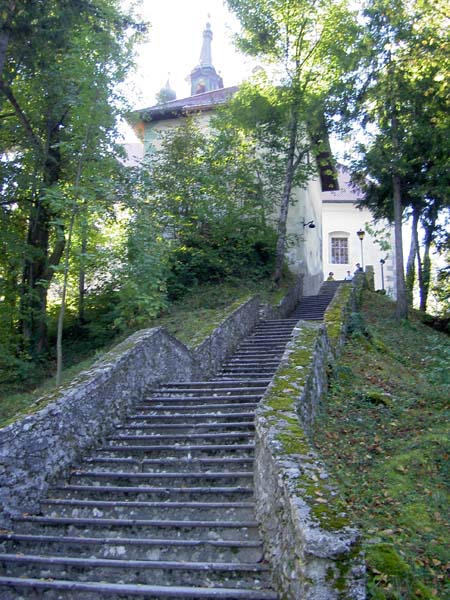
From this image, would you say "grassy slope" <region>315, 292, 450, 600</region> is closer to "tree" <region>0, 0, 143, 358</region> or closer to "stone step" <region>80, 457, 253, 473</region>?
Result: "stone step" <region>80, 457, 253, 473</region>

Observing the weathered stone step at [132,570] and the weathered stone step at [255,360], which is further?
the weathered stone step at [255,360]

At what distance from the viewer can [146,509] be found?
5945 millimetres

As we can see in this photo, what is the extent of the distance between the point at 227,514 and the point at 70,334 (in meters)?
12.4

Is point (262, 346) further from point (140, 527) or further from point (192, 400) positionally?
point (140, 527)

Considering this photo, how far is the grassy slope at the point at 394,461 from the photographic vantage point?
4.81 m

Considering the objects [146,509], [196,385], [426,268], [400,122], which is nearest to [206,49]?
[426,268]

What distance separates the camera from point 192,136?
19281 millimetres

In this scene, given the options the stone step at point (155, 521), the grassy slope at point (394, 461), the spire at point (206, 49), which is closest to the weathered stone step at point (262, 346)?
the grassy slope at point (394, 461)

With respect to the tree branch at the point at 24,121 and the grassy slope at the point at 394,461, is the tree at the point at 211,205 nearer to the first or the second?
the tree branch at the point at 24,121

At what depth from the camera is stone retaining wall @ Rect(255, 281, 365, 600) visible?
3695 millimetres

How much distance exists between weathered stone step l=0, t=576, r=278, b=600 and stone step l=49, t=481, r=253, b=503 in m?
1.30

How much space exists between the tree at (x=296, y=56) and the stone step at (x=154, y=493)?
12.4m

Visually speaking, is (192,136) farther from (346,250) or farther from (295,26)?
(346,250)

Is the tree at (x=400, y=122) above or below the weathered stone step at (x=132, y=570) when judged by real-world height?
above
